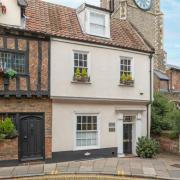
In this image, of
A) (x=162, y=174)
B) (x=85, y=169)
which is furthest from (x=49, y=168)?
(x=162, y=174)

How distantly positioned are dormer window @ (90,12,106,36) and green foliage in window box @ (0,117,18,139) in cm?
708

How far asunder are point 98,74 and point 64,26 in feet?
10.8

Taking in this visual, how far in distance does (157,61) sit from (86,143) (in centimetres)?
2864

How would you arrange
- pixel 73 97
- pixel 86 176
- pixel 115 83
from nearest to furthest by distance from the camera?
pixel 86 176 → pixel 73 97 → pixel 115 83

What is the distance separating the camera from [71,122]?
15805mm

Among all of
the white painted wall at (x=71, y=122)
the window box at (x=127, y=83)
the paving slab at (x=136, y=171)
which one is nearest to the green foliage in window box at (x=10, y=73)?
the white painted wall at (x=71, y=122)

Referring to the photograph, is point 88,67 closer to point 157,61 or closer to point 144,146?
point 144,146

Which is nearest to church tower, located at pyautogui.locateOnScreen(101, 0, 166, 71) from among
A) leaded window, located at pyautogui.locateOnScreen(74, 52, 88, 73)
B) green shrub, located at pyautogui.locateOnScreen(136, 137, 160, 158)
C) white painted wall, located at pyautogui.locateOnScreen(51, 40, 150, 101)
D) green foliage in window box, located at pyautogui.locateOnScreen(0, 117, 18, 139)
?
white painted wall, located at pyautogui.locateOnScreen(51, 40, 150, 101)

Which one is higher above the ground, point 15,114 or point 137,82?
point 137,82

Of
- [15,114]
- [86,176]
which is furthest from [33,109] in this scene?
[86,176]

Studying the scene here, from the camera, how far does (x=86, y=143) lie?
53.3 ft

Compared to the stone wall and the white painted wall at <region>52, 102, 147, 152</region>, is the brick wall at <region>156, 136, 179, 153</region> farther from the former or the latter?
the stone wall

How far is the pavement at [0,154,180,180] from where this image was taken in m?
12.9

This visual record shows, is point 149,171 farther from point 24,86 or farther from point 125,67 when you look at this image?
point 24,86
